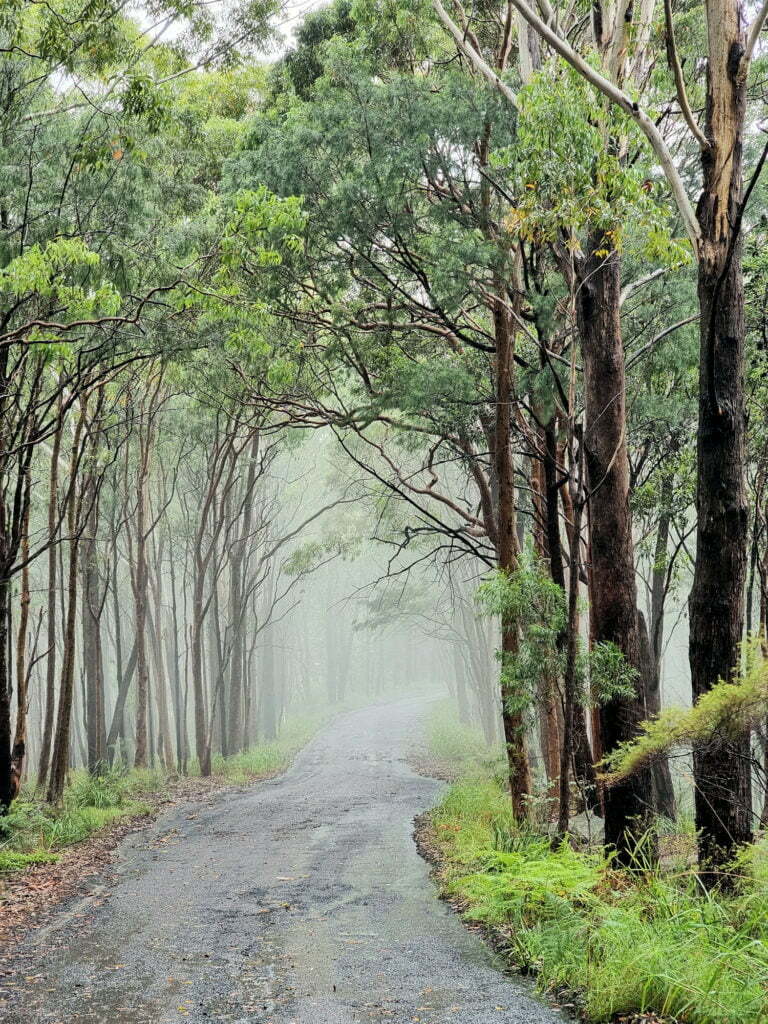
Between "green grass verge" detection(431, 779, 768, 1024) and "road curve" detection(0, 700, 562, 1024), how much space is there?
268 millimetres

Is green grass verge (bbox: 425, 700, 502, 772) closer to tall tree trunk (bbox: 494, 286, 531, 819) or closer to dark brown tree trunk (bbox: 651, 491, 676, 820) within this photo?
dark brown tree trunk (bbox: 651, 491, 676, 820)

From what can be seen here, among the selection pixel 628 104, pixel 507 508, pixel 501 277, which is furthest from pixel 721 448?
pixel 501 277

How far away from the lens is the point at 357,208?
10750 millimetres

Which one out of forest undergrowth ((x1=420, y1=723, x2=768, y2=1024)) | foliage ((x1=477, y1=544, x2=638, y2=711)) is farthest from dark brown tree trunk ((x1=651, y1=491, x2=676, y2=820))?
forest undergrowth ((x1=420, y1=723, x2=768, y2=1024))

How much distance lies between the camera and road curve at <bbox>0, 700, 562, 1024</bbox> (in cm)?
498

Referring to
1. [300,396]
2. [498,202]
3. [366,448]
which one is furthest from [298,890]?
[366,448]

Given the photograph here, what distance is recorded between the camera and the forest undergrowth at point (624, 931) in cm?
424

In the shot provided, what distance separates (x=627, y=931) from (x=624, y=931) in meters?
0.02

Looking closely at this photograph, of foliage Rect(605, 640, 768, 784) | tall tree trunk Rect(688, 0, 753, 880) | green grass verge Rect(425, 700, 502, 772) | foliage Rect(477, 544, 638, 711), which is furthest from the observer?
green grass verge Rect(425, 700, 502, 772)

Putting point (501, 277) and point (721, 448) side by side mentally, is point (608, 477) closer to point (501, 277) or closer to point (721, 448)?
point (721, 448)

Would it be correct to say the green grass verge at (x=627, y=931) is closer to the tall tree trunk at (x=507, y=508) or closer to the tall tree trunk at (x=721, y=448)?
the tall tree trunk at (x=721, y=448)

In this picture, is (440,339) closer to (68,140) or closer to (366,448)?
(68,140)

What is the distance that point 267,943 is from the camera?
6395 mm

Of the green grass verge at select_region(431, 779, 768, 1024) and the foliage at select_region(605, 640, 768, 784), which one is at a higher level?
the foliage at select_region(605, 640, 768, 784)
